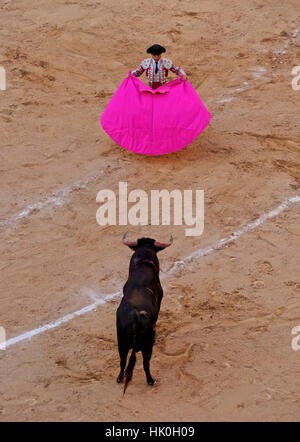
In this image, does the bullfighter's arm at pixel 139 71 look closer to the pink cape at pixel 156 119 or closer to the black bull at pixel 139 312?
the pink cape at pixel 156 119

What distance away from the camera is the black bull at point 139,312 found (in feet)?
17.0

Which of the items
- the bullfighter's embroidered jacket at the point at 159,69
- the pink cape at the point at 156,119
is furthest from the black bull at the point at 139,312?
the bullfighter's embroidered jacket at the point at 159,69

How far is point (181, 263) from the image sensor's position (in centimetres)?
694

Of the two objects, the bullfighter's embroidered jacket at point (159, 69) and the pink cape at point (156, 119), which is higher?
the bullfighter's embroidered jacket at point (159, 69)

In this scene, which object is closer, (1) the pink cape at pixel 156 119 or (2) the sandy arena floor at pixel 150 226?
(2) the sandy arena floor at pixel 150 226

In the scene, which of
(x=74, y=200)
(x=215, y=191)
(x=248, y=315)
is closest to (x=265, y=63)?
(x=215, y=191)

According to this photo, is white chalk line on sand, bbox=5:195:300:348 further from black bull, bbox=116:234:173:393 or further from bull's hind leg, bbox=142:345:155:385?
bull's hind leg, bbox=142:345:155:385

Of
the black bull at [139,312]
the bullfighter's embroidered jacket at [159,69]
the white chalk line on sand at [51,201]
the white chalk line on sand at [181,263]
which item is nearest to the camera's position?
the black bull at [139,312]

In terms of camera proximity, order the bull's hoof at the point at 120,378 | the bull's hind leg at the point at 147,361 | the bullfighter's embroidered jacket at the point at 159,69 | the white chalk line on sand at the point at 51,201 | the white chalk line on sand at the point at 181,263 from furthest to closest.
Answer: the bullfighter's embroidered jacket at the point at 159,69 < the white chalk line on sand at the point at 51,201 < the white chalk line on sand at the point at 181,263 < the bull's hoof at the point at 120,378 < the bull's hind leg at the point at 147,361

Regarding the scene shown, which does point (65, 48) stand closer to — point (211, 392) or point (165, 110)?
point (165, 110)

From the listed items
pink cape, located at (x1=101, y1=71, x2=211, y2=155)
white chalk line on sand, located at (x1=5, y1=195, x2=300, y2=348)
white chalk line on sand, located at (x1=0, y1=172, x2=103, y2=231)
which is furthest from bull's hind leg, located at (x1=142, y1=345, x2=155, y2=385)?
pink cape, located at (x1=101, y1=71, x2=211, y2=155)

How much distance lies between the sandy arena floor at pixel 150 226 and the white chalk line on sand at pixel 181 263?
37 millimetres

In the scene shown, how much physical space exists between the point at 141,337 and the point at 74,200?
293 cm

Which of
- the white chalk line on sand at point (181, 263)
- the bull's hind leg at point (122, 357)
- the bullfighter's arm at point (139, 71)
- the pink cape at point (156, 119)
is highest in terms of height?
the bullfighter's arm at point (139, 71)
